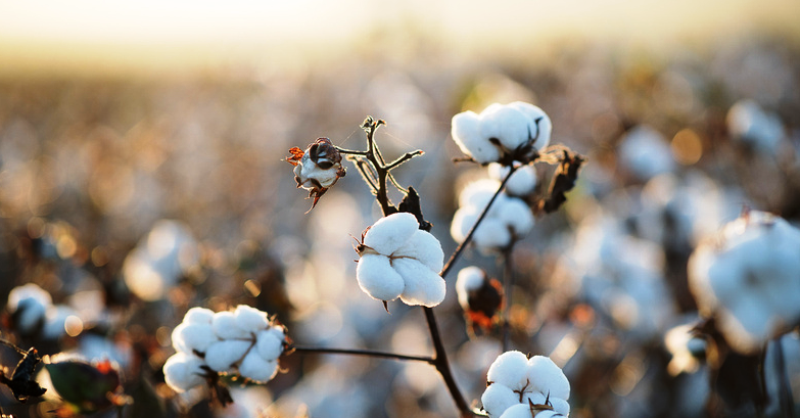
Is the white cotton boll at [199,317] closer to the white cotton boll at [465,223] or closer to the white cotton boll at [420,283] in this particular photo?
the white cotton boll at [420,283]

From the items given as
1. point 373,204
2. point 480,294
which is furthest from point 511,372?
point 373,204

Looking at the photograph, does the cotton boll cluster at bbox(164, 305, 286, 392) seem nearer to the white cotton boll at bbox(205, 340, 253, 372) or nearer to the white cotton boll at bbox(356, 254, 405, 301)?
the white cotton boll at bbox(205, 340, 253, 372)

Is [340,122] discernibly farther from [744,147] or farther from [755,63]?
[755,63]

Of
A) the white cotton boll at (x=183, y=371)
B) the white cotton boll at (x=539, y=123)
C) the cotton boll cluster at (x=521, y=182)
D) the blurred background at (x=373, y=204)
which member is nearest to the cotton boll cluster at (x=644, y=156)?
the blurred background at (x=373, y=204)

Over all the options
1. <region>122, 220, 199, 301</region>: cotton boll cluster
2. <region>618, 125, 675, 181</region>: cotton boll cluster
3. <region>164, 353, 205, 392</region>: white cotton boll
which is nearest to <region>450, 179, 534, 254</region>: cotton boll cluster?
<region>164, 353, 205, 392</region>: white cotton boll

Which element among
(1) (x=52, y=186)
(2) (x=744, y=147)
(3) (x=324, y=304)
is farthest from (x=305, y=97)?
(2) (x=744, y=147)

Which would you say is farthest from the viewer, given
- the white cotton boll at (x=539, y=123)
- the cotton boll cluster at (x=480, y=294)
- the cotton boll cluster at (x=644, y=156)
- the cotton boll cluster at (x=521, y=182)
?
the cotton boll cluster at (x=644, y=156)
